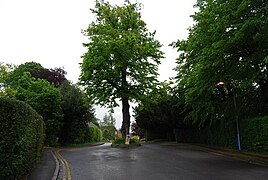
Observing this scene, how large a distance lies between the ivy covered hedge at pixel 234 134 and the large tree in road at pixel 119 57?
7758 millimetres

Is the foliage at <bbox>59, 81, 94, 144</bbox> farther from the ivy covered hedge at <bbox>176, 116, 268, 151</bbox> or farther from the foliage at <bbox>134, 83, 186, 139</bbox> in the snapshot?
the ivy covered hedge at <bbox>176, 116, 268, 151</bbox>

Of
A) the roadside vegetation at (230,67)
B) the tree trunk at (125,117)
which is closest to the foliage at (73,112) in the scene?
the tree trunk at (125,117)

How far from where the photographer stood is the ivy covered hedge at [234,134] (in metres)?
17.4

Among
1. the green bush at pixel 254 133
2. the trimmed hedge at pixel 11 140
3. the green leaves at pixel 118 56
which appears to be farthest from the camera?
the green leaves at pixel 118 56

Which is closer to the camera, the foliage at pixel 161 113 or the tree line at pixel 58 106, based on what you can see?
the tree line at pixel 58 106

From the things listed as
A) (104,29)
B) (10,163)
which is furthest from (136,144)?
(10,163)

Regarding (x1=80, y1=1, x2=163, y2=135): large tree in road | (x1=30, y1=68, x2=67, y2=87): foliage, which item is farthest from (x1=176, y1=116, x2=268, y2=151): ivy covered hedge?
(x1=30, y1=68, x2=67, y2=87): foliage

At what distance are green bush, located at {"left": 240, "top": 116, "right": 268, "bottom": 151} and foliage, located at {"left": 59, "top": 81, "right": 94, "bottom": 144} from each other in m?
18.0

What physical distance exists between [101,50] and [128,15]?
5.76 meters

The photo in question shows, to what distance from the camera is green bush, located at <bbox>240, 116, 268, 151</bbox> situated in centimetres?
1709

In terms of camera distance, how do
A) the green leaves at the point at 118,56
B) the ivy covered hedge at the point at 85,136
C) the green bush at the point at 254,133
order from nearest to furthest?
1. the green bush at the point at 254,133
2. the green leaves at the point at 118,56
3. the ivy covered hedge at the point at 85,136

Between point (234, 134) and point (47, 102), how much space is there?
19.7m

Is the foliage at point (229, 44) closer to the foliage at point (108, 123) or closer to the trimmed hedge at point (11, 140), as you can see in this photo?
the trimmed hedge at point (11, 140)

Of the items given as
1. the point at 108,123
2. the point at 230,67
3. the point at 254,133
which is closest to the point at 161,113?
the point at 254,133
